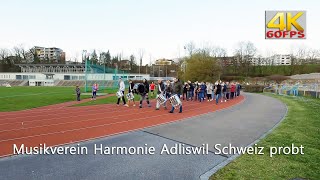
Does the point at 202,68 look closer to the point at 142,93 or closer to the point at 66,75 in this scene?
the point at 142,93

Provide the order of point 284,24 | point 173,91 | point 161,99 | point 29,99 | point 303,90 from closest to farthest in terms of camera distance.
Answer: point 173,91, point 161,99, point 284,24, point 29,99, point 303,90

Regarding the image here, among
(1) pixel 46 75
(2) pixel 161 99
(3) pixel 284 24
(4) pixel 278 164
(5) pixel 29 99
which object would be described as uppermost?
(3) pixel 284 24

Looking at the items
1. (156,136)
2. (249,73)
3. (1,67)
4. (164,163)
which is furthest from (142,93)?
(1,67)

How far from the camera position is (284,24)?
59.6ft

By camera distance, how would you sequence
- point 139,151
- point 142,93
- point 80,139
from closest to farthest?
point 139,151
point 80,139
point 142,93

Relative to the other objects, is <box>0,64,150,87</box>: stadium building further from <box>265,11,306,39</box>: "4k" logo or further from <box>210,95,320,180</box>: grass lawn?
<box>210,95,320,180</box>: grass lawn

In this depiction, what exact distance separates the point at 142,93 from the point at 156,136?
677cm

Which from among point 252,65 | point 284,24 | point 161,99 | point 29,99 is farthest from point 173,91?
point 252,65

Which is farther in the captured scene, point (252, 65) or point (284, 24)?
point (252, 65)

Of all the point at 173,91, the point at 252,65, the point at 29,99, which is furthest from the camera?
the point at 252,65

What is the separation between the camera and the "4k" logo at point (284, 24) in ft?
58.9

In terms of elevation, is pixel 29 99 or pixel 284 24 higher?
pixel 284 24

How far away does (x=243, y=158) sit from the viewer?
525 cm

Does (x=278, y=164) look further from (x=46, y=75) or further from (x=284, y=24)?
(x=46, y=75)
